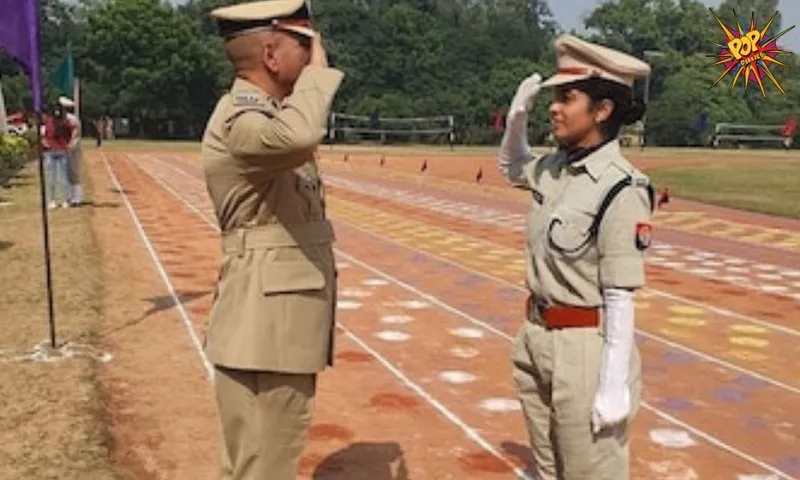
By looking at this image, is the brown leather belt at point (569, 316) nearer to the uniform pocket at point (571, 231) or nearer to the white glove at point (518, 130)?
the uniform pocket at point (571, 231)

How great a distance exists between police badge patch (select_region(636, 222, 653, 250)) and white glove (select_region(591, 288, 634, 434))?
129 millimetres

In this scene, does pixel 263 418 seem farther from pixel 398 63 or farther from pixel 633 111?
pixel 398 63

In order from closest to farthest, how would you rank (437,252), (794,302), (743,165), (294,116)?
(294,116) < (794,302) < (437,252) < (743,165)

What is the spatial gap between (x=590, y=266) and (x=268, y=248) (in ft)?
2.89

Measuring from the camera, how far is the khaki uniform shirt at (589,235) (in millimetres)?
2592

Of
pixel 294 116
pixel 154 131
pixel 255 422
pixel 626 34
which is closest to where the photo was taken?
pixel 294 116

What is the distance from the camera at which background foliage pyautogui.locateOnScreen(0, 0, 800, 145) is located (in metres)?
48.1

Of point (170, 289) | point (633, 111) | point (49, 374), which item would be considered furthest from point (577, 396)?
point (170, 289)

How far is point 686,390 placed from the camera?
18.6 ft

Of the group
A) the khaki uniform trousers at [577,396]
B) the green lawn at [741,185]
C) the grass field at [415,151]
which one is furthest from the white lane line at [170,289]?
the grass field at [415,151]

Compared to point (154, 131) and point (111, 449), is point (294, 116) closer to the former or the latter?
point (111, 449)

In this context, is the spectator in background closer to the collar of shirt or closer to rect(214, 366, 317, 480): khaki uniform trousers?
rect(214, 366, 317, 480): khaki uniform trousers

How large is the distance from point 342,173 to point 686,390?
19.6 m

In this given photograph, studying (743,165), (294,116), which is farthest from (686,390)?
(743,165)
